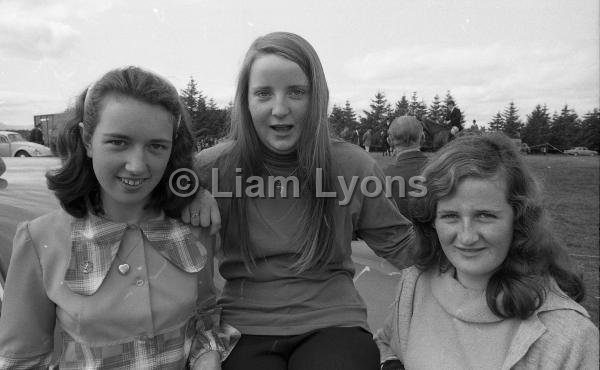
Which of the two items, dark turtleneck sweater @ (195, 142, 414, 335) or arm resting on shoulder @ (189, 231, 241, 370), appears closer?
arm resting on shoulder @ (189, 231, 241, 370)

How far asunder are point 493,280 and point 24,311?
4.49ft

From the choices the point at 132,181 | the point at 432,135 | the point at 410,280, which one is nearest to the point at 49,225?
the point at 132,181

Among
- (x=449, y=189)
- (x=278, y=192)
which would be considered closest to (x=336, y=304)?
(x=278, y=192)

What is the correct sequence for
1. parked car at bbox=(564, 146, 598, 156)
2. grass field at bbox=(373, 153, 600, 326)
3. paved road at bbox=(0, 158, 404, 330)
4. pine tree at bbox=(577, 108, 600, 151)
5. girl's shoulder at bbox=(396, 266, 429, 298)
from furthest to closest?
1. pine tree at bbox=(577, 108, 600, 151)
2. parked car at bbox=(564, 146, 598, 156)
3. grass field at bbox=(373, 153, 600, 326)
4. paved road at bbox=(0, 158, 404, 330)
5. girl's shoulder at bbox=(396, 266, 429, 298)

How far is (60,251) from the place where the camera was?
1396mm

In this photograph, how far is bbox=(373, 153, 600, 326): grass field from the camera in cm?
428

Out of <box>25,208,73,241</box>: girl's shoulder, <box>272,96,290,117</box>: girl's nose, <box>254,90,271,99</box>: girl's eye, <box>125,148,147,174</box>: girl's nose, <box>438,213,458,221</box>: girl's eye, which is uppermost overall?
<box>254,90,271,99</box>: girl's eye

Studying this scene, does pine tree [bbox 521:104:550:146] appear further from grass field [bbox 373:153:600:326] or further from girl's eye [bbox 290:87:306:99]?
girl's eye [bbox 290:87:306:99]

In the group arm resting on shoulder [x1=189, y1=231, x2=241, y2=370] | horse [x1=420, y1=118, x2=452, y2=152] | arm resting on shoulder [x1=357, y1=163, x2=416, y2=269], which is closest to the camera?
arm resting on shoulder [x1=189, y1=231, x2=241, y2=370]

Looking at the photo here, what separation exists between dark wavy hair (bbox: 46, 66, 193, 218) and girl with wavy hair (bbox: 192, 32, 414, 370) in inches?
9.5

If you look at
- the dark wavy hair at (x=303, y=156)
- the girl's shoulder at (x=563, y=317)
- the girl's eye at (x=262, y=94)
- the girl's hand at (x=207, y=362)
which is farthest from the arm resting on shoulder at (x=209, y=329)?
the girl's shoulder at (x=563, y=317)

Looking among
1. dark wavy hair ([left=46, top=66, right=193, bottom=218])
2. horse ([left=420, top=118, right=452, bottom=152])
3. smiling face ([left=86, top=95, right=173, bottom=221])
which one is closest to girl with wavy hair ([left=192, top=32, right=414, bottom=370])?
dark wavy hair ([left=46, top=66, right=193, bottom=218])

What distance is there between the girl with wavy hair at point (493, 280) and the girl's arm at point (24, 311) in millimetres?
1121

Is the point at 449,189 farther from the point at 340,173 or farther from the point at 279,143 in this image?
the point at 279,143
